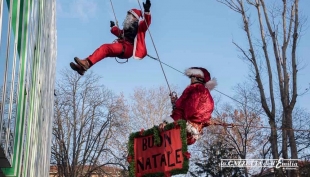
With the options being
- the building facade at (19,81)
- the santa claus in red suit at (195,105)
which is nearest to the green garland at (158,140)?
the santa claus in red suit at (195,105)

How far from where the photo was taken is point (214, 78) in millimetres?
9594

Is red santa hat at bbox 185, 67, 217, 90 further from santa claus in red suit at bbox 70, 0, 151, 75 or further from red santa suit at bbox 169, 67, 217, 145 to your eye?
santa claus in red suit at bbox 70, 0, 151, 75

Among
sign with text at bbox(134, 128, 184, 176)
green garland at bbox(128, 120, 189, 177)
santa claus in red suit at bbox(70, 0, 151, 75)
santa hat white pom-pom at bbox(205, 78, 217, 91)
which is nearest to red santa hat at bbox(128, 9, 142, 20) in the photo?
santa claus in red suit at bbox(70, 0, 151, 75)

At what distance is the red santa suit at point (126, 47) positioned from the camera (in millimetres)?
7937

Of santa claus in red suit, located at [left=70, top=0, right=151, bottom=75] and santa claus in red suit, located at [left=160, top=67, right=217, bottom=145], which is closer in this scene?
santa claus in red suit, located at [left=70, top=0, right=151, bottom=75]

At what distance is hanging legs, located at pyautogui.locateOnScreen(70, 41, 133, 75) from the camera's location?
25.2 ft

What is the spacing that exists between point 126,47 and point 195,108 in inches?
65.9

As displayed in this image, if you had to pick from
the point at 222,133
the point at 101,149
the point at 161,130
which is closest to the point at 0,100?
the point at 161,130

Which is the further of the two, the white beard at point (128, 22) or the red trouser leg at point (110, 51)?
the white beard at point (128, 22)

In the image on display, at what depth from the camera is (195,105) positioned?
29.7 ft

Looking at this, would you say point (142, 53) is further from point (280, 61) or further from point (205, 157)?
point (205, 157)

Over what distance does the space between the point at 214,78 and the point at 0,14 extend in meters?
4.38

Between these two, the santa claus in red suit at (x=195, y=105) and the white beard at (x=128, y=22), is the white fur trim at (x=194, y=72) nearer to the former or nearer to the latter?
the santa claus in red suit at (x=195, y=105)

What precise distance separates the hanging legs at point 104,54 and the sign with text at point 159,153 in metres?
1.58
